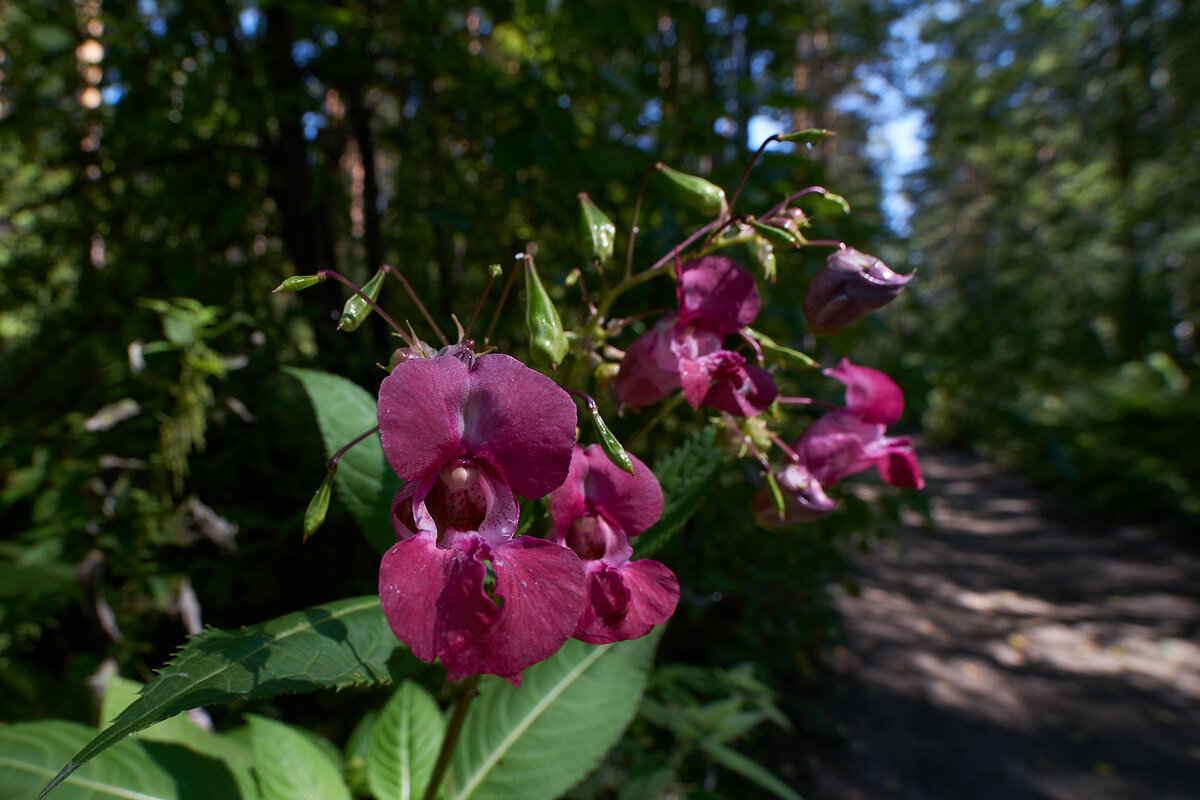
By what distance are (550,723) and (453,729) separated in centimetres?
48

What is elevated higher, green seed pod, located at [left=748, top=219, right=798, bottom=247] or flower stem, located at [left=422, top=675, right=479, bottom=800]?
green seed pod, located at [left=748, top=219, right=798, bottom=247]

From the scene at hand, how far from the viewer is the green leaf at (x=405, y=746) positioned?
4.20ft

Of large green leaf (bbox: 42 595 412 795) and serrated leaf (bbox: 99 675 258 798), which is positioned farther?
serrated leaf (bbox: 99 675 258 798)

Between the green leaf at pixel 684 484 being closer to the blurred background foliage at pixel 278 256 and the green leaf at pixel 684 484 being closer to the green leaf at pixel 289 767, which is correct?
the blurred background foliage at pixel 278 256

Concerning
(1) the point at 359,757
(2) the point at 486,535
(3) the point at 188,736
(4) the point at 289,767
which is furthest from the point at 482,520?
(1) the point at 359,757

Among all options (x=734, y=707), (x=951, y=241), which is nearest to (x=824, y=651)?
(x=734, y=707)

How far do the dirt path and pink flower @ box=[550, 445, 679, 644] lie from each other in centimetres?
241

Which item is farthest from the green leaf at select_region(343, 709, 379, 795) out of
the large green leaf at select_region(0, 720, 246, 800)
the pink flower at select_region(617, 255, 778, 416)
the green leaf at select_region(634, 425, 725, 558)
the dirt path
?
the dirt path

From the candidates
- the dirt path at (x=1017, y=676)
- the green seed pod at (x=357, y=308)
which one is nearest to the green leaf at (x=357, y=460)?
the green seed pod at (x=357, y=308)

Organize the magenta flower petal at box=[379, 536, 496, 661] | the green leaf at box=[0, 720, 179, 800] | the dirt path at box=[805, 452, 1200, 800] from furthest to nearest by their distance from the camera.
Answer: the dirt path at box=[805, 452, 1200, 800] → the green leaf at box=[0, 720, 179, 800] → the magenta flower petal at box=[379, 536, 496, 661]

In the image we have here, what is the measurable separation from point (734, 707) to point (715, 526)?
3.43ft

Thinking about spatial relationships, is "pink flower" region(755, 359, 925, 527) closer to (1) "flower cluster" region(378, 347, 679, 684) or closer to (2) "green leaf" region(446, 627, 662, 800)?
(1) "flower cluster" region(378, 347, 679, 684)

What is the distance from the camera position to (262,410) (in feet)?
6.94

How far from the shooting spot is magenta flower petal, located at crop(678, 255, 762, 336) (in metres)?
0.86
